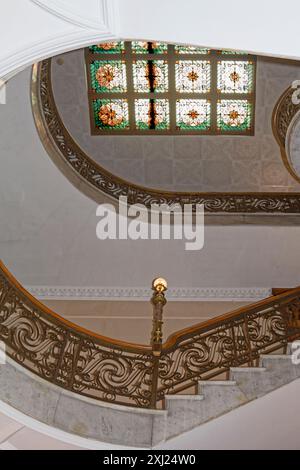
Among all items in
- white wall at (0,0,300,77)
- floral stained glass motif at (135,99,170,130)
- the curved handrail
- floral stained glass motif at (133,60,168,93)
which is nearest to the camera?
white wall at (0,0,300,77)

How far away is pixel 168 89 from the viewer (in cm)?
1070

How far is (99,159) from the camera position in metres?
11.0

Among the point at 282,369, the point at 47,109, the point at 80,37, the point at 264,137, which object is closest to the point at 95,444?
the point at 282,369

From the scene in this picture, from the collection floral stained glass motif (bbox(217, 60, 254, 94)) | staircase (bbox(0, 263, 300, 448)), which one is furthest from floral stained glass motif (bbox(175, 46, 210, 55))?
staircase (bbox(0, 263, 300, 448))

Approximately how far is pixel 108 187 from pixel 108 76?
2.23 metres

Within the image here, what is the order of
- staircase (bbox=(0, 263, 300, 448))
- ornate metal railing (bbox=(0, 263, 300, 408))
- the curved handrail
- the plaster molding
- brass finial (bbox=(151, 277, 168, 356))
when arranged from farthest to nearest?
the curved handrail
brass finial (bbox=(151, 277, 168, 356))
ornate metal railing (bbox=(0, 263, 300, 408))
staircase (bbox=(0, 263, 300, 448))
the plaster molding

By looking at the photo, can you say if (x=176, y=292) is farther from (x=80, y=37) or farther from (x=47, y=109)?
(x=80, y=37)

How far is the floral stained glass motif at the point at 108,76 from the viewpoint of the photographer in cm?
1045

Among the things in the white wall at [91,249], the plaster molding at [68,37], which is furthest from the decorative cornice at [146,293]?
the plaster molding at [68,37]

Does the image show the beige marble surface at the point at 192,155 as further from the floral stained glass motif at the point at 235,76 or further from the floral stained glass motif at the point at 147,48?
the floral stained glass motif at the point at 147,48

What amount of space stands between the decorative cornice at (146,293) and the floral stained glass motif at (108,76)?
3.80m

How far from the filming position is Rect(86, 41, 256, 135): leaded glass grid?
33.8ft

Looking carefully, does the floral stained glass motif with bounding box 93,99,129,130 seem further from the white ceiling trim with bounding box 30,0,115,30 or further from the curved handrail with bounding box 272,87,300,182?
the white ceiling trim with bounding box 30,0,115,30
